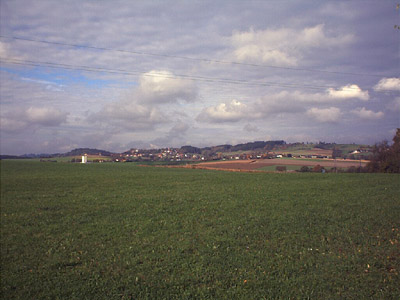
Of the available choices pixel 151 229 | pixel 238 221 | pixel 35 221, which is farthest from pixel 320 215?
pixel 35 221

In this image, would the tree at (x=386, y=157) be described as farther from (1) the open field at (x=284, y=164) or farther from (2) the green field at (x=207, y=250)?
(2) the green field at (x=207, y=250)

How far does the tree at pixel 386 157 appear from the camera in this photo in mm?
45403

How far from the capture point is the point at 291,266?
7.97m

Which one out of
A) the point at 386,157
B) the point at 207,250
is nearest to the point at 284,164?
the point at 386,157

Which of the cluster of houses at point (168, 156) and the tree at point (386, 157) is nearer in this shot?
the tree at point (386, 157)

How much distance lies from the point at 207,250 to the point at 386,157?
47047 millimetres

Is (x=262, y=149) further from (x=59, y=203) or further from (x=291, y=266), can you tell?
(x=291, y=266)

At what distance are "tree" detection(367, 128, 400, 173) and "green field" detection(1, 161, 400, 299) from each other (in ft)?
109

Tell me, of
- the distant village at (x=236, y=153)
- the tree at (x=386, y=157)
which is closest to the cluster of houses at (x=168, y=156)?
the distant village at (x=236, y=153)

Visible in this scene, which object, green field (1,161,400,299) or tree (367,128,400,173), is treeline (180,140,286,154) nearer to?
tree (367,128,400,173)

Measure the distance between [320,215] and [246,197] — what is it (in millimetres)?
6065

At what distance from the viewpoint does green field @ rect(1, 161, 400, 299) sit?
7109 millimetres

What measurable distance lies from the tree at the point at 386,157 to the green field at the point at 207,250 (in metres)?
33.2

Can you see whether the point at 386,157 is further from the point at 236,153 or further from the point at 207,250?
the point at 207,250
